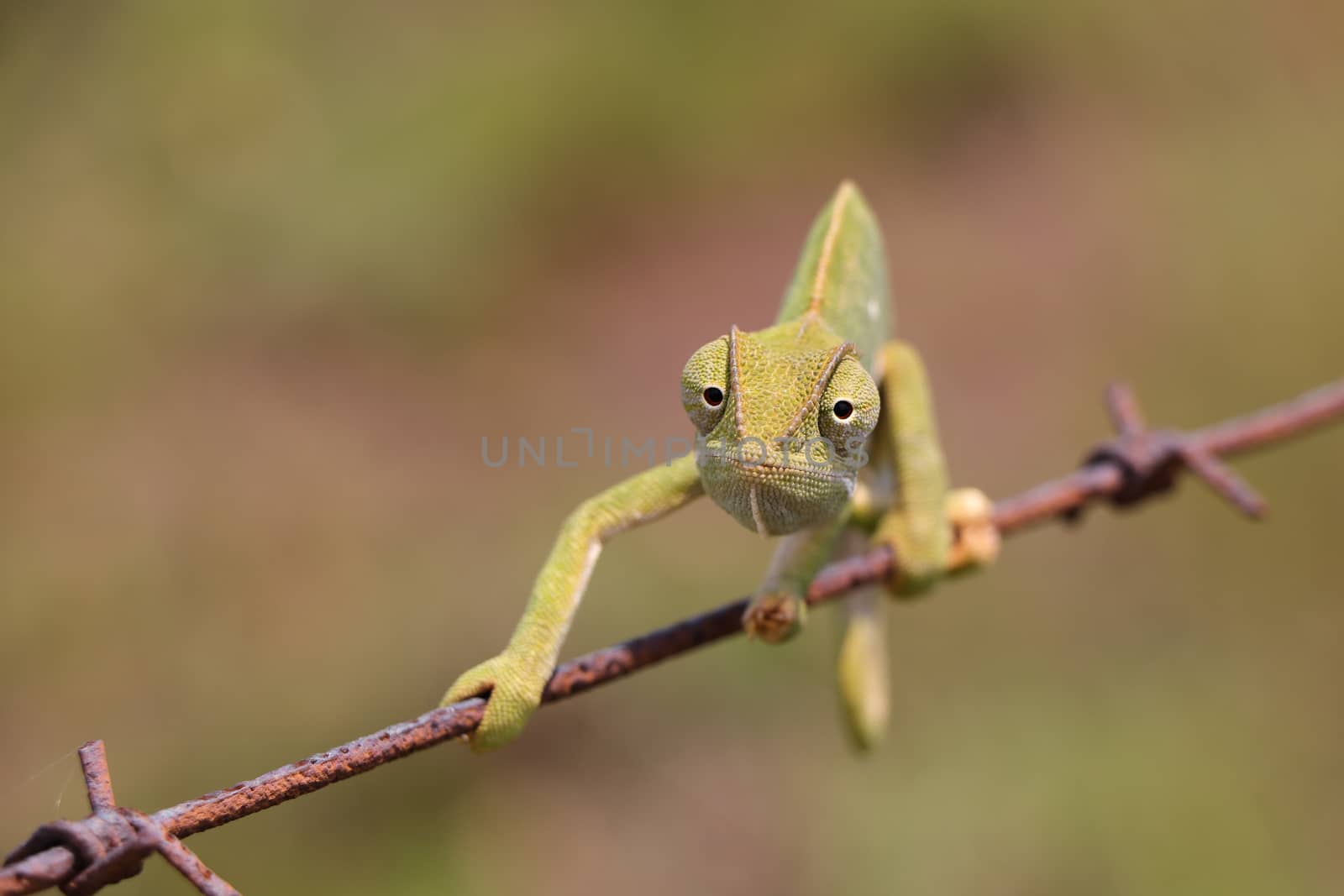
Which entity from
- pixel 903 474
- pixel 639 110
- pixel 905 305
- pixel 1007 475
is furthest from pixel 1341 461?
pixel 639 110

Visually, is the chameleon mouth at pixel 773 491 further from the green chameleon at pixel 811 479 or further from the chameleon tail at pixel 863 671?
the chameleon tail at pixel 863 671

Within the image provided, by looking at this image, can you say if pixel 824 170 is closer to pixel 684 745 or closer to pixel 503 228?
pixel 503 228

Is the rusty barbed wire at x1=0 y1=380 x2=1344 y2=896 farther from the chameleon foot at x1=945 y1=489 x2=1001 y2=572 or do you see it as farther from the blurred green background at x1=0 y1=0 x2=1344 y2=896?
the blurred green background at x1=0 y1=0 x2=1344 y2=896

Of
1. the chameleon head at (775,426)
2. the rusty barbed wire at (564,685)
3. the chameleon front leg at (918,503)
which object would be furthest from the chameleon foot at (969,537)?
the chameleon head at (775,426)

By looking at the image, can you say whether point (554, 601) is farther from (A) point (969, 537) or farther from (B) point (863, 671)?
(B) point (863, 671)

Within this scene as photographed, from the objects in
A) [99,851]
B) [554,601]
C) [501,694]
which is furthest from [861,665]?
[99,851]
